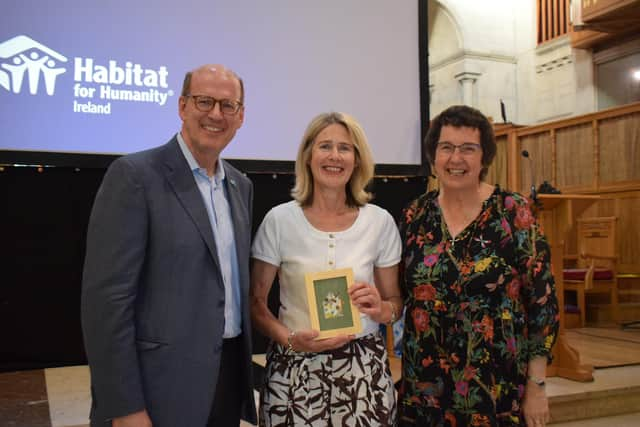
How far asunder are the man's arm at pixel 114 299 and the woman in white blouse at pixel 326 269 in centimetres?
49

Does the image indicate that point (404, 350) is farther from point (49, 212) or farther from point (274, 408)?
point (49, 212)

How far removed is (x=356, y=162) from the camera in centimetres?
212

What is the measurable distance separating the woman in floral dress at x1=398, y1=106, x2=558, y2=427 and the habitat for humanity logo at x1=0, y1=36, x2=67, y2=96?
2.84 m

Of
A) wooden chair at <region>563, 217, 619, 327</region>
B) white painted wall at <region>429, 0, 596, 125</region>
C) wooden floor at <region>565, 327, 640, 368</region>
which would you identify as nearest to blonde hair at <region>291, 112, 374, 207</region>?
wooden floor at <region>565, 327, 640, 368</region>

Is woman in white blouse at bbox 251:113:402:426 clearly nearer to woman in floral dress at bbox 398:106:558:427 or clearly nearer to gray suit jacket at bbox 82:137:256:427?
woman in floral dress at bbox 398:106:558:427


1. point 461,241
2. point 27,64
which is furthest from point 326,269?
point 27,64

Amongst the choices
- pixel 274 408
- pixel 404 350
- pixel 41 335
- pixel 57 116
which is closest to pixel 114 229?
pixel 274 408

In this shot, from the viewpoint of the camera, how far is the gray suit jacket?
62.2 inches

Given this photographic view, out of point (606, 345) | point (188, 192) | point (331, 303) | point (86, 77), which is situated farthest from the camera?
point (606, 345)

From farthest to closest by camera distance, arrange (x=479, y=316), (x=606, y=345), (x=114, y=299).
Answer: (x=606, y=345)
(x=479, y=316)
(x=114, y=299)

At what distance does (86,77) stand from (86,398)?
2.03 metres

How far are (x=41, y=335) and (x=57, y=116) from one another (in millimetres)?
1466

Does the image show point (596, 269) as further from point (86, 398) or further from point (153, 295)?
point (153, 295)

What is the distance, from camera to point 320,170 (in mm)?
2031
